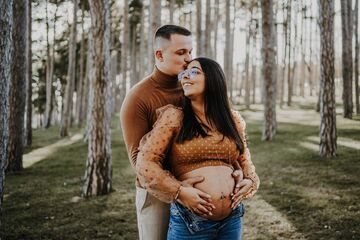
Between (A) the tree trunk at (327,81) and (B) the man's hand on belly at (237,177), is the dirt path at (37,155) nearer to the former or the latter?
(A) the tree trunk at (327,81)

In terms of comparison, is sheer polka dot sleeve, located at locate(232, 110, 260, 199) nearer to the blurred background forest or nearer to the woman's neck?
the woman's neck

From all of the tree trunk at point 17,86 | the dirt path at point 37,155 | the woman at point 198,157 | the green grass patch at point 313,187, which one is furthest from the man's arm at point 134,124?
the dirt path at point 37,155

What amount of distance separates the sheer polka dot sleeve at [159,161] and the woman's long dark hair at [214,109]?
8 centimetres

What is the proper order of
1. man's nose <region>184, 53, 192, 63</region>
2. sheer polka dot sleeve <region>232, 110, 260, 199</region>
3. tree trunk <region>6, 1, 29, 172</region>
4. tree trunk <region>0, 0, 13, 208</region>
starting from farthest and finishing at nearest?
tree trunk <region>6, 1, 29, 172</region>, tree trunk <region>0, 0, 13, 208</region>, man's nose <region>184, 53, 192, 63</region>, sheer polka dot sleeve <region>232, 110, 260, 199</region>

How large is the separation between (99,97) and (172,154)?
5950 mm

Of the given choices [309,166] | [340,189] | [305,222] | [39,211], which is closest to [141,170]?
[305,222]

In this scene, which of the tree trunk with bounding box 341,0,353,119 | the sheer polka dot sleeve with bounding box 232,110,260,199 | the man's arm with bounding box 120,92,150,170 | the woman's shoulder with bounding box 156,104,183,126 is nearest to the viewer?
the woman's shoulder with bounding box 156,104,183,126

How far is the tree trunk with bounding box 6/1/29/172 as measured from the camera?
11625 millimetres

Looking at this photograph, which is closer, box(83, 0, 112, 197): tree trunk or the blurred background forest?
the blurred background forest

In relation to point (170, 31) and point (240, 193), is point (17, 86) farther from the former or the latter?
point (240, 193)

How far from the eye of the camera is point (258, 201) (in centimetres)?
801

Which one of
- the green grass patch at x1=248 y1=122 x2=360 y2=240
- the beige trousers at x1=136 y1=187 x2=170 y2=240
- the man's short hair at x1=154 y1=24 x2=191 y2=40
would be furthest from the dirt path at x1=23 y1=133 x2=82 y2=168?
the man's short hair at x1=154 y1=24 x2=191 y2=40

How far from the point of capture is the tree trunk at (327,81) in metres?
11.1

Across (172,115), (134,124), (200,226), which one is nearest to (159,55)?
(134,124)
